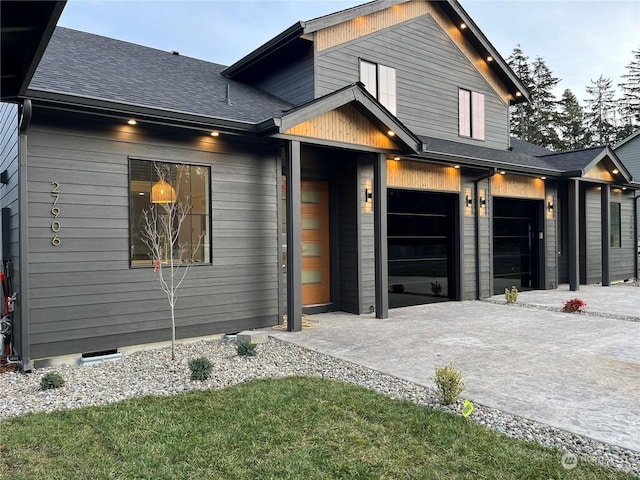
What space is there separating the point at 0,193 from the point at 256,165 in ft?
13.6

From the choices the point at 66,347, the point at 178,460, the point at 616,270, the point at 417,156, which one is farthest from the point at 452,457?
the point at 616,270

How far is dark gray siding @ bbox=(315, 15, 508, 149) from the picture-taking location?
924 cm

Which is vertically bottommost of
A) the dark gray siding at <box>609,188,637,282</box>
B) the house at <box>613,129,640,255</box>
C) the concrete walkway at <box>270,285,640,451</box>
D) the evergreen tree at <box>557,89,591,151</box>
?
the concrete walkway at <box>270,285,640,451</box>

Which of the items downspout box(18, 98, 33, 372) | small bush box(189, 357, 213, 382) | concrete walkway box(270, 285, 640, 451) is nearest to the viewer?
concrete walkway box(270, 285, 640, 451)

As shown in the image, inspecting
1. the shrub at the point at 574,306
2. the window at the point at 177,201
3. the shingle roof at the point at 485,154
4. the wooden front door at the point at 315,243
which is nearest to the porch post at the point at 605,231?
the shingle roof at the point at 485,154

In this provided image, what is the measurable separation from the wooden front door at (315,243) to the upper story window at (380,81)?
2406 millimetres

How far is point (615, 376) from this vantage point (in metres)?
4.78

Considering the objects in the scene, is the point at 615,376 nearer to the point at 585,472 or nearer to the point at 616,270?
the point at 585,472

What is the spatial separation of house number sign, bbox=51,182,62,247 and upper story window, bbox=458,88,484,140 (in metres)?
9.42

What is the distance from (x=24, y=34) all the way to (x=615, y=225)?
55.5ft

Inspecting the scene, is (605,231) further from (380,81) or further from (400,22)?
(400,22)

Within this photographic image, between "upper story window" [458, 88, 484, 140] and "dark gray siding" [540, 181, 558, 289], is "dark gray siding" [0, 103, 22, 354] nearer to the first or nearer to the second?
"upper story window" [458, 88, 484, 140]

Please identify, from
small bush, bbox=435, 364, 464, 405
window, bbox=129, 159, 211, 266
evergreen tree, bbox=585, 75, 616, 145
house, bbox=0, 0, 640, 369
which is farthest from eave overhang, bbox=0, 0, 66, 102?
evergreen tree, bbox=585, 75, 616, 145

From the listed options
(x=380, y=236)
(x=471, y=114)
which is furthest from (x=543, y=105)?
(x=380, y=236)
